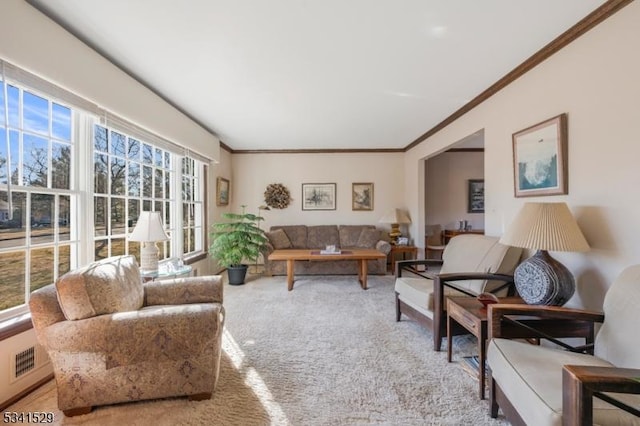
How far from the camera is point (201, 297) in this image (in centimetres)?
216

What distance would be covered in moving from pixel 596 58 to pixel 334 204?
13.8 ft

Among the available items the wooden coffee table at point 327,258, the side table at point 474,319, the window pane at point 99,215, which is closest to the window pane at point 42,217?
the window pane at point 99,215

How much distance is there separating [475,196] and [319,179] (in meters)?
3.24

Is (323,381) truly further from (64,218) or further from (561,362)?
(64,218)

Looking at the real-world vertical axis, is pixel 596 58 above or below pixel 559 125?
above

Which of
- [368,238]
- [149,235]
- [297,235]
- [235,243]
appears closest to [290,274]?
[235,243]

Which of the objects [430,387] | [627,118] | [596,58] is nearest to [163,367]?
[430,387]

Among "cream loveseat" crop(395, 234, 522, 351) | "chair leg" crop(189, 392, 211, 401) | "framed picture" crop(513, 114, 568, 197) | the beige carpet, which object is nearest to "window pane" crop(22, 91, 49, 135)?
the beige carpet

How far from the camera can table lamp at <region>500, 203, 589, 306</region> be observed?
1719 millimetres

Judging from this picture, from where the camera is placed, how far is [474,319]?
1796 mm

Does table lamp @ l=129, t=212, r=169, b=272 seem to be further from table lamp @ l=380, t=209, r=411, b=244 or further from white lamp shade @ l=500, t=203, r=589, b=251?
table lamp @ l=380, t=209, r=411, b=244

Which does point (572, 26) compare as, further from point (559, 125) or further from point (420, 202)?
point (420, 202)

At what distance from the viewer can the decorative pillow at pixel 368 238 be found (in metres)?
5.16

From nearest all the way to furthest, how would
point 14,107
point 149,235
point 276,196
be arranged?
point 14,107, point 149,235, point 276,196
